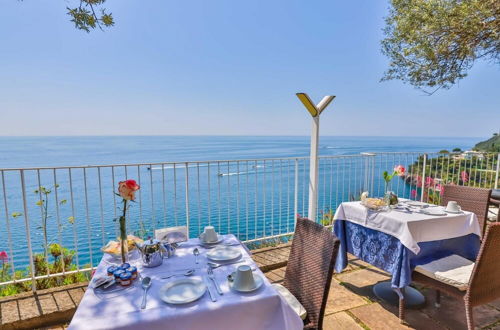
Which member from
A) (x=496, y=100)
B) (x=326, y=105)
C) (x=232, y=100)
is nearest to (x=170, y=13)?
(x=326, y=105)

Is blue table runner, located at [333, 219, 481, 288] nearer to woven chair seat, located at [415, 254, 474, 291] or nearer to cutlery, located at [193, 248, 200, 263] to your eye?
woven chair seat, located at [415, 254, 474, 291]

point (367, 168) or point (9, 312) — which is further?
point (367, 168)

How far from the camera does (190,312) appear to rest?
100 centimetres

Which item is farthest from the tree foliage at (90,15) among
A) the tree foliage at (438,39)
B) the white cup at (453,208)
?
the tree foliage at (438,39)

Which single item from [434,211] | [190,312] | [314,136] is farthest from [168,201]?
[190,312]

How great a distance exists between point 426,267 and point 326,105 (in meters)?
1.85

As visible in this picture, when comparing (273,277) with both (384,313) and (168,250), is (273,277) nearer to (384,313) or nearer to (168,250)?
(384,313)

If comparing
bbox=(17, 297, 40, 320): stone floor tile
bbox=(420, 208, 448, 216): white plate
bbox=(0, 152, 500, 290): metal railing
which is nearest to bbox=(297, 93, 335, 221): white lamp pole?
bbox=(0, 152, 500, 290): metal railing

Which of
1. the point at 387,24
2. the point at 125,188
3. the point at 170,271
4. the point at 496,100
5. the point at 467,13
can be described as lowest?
the point at 170,271

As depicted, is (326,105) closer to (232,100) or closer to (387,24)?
(387,24)

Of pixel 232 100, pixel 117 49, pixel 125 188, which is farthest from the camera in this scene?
pixel 232 100

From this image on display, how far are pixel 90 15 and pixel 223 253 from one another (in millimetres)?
1839

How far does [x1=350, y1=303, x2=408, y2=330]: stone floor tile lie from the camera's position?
200 cm

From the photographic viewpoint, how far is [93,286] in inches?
46.9
